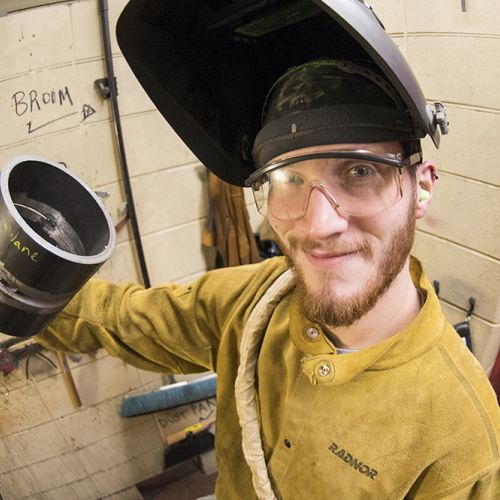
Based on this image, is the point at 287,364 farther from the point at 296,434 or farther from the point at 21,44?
the point at 21,44

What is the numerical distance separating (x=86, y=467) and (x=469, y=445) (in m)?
1.53

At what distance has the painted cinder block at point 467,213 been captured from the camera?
1551mm

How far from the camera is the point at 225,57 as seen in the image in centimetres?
109

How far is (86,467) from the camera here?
1.90 metres

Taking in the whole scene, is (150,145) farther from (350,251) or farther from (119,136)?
(350,251)

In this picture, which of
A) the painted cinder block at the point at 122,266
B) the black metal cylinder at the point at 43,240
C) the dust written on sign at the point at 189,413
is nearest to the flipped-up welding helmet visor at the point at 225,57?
the black metal cylinder at the point at 43,240

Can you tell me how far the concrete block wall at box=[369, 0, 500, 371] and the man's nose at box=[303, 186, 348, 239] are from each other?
0.88 m

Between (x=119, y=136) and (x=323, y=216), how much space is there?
2.98 feet

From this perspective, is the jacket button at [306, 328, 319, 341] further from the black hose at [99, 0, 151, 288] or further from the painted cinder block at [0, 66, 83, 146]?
the painted cinder block at [0, 66, 83, 146]

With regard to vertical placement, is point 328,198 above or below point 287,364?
above

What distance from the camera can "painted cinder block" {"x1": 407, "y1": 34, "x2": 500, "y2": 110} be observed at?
141 cm

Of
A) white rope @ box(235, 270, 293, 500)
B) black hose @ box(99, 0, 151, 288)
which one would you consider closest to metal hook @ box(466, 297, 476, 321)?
white rope @ box(235, 270, 293, 500)

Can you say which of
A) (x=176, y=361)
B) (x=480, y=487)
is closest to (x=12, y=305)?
(x=176, y=361)

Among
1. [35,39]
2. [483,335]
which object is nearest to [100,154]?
[35,39]
